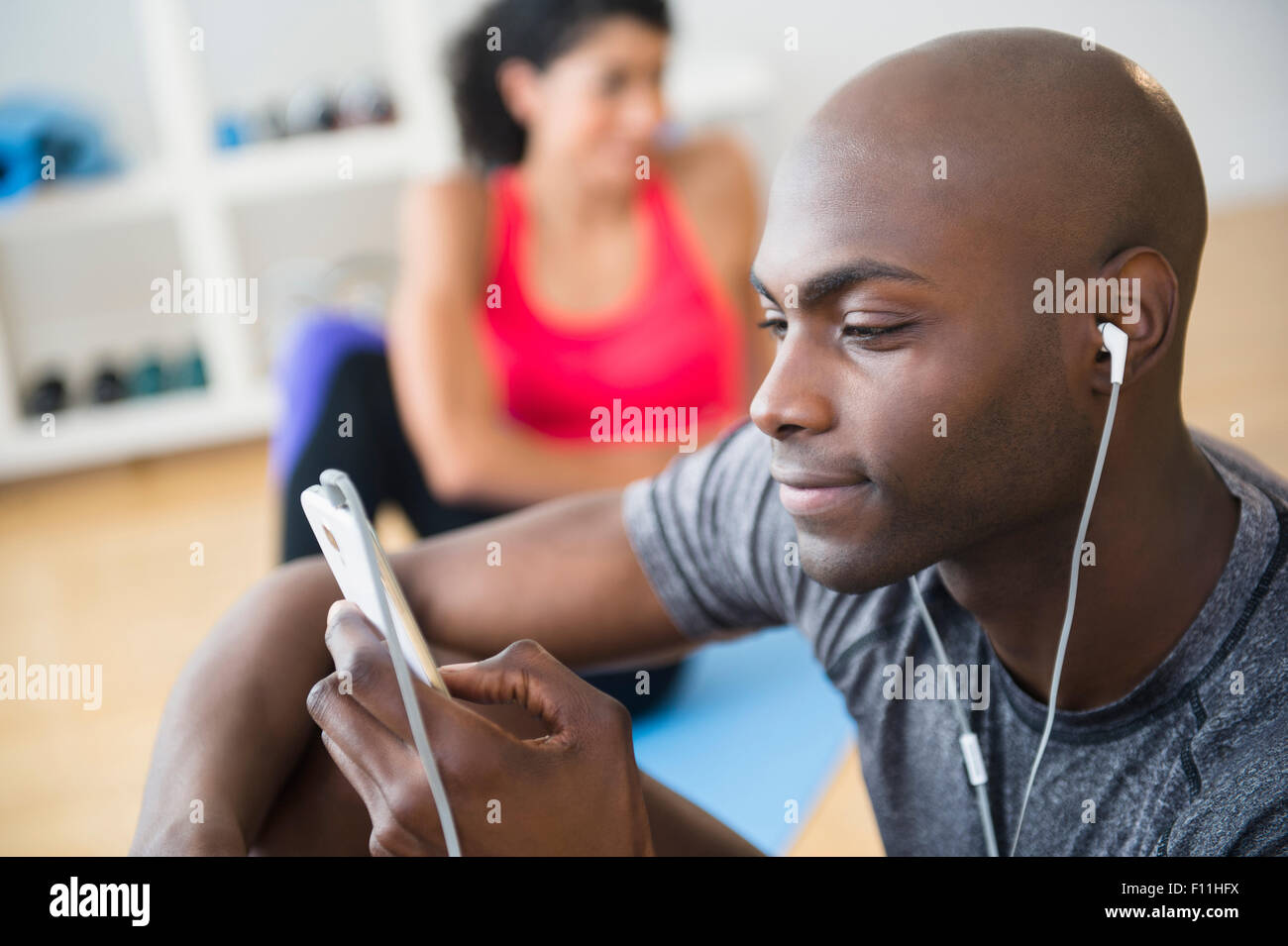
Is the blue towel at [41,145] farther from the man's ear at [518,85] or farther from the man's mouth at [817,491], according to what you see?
the man's mouth at [817,491]

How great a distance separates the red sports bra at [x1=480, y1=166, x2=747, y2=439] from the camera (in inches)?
72.7

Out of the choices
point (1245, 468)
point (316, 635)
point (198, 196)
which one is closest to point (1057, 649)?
point (1245, 468)

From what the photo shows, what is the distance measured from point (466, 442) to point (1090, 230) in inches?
45.9

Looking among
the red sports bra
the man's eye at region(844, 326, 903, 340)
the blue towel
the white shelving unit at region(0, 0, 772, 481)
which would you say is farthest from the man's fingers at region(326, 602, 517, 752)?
the blue towel

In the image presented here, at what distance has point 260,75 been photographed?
350 cm

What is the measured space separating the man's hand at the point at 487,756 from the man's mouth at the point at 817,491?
0.46 ft

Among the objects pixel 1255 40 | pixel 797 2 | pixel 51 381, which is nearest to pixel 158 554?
pixel 51 381

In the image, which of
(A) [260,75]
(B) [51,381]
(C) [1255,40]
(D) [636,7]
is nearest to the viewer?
(D) [636,7]

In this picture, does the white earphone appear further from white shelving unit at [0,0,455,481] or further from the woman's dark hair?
white shelving unit at [0,0,455,481]

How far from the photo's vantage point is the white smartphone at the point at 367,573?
540 mm

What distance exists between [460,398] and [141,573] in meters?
1.19

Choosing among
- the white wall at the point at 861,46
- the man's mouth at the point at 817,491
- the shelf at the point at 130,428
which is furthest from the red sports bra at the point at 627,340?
the white wall at the point at 861,46

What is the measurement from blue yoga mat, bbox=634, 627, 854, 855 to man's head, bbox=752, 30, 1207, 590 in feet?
2.38

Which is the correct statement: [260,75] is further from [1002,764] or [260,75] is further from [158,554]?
[1002,764]
